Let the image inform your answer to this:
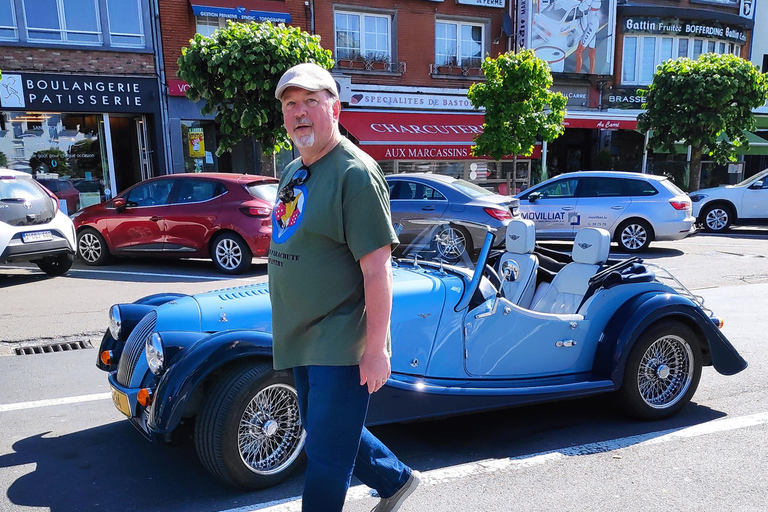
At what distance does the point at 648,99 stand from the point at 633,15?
17.0 ft

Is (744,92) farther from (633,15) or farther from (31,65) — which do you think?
(31,65)

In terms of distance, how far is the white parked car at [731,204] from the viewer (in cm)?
1464

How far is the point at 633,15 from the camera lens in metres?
21.8

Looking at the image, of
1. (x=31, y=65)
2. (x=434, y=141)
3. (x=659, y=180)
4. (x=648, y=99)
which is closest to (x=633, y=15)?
(x=648, y=99)

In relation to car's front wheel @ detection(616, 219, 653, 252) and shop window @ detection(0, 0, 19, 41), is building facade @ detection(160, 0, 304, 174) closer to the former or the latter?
shop window @ detection(0, 0, 19, 41)

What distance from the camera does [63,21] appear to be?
14.8 m

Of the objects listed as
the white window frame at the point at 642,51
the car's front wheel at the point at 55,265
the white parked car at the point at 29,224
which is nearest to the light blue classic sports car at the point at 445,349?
the white parked car at the point at 29,224

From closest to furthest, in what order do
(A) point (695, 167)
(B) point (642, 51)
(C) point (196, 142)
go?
1. (C) point (196, 142)
2. (A) point (695, 167)
3. (B) point (642, 51)

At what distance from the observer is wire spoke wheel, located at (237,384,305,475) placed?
3.09 metres

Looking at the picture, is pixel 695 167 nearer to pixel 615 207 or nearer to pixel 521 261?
pixel 615 207

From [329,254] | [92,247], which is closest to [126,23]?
[92,247]

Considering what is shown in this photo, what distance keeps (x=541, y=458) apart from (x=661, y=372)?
113 cm

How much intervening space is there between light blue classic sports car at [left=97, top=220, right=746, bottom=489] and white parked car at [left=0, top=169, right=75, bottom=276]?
5.70 m

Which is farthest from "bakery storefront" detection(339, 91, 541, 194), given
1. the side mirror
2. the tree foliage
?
the side mirror
